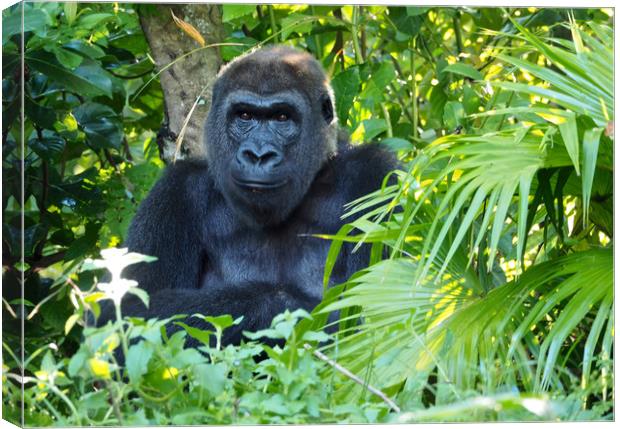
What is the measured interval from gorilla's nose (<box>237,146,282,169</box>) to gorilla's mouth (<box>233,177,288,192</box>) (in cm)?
5

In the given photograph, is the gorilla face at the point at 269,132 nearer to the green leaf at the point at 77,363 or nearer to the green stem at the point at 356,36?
the green stem at the point at 356,36

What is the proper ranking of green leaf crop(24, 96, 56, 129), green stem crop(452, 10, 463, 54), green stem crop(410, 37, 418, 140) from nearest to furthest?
green leaf crop(24, 96, 56, 129) → green stem crop(410, 37, 418, 140) → green stem crop(452, 10, 463, 54)

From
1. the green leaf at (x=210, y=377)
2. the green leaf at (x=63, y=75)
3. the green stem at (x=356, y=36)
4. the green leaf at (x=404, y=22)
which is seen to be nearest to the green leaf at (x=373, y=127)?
the green stem at (x=356, y=36)

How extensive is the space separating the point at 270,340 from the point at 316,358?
0.76 meters

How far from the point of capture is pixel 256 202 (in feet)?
11.4

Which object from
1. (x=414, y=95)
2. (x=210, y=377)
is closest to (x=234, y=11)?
(x=414, y=95)

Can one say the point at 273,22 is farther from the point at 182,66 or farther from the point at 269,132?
the point at 269,132

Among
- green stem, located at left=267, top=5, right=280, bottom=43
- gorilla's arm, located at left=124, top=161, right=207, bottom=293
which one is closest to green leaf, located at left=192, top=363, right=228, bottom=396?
gorilla's arm, located at left=124, top=161, right=207, bottom=293

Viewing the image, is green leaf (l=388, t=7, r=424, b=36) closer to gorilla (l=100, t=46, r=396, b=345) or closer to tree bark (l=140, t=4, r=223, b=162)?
gorilla (l=100, t=46, r=396, b=345)

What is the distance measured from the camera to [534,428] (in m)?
2.60

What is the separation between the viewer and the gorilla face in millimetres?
3410

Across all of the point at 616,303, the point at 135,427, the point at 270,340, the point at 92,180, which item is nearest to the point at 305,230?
the point at 270,340

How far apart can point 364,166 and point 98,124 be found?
1.08 meters

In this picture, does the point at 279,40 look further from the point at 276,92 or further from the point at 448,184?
the point at 448,184
